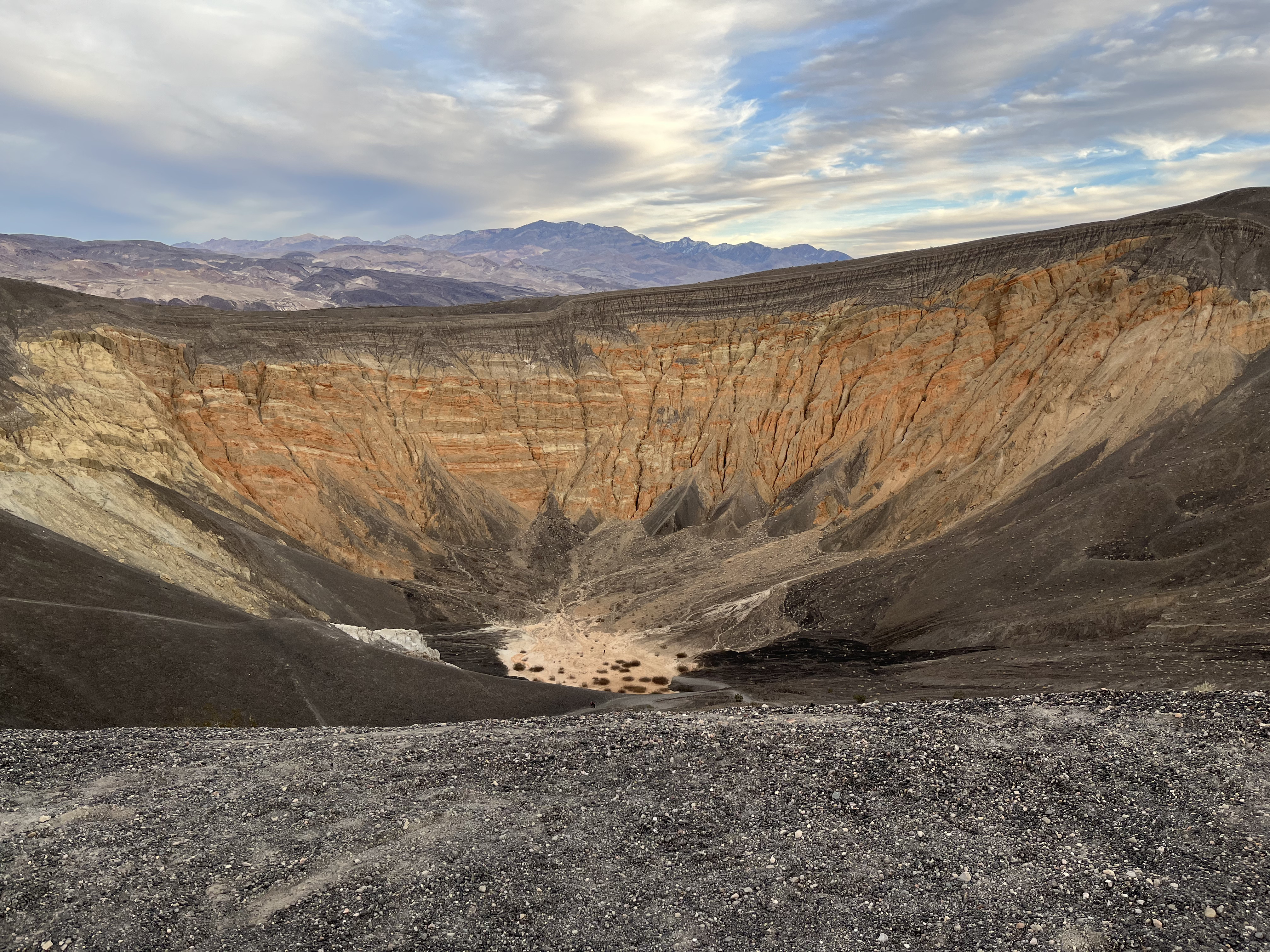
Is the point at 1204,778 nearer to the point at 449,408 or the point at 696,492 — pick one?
the point at 696,492

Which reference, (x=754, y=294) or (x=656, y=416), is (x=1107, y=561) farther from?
(x=754, y=294)

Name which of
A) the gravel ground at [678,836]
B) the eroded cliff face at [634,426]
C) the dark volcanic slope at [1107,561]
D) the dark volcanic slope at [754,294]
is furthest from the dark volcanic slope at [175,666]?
the dark volcanic slope at [754,294]

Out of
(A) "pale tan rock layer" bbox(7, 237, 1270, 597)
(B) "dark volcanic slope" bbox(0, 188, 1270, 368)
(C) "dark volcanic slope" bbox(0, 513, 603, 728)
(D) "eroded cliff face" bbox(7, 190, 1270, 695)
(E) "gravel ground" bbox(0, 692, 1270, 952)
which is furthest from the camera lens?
(B) "dark volcanic slope" bbox(0, 188, 1270, 368)

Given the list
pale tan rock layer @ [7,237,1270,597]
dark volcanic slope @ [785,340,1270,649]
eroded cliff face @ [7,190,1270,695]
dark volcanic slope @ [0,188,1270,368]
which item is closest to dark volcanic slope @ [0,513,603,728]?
eroded cliff face @ [7,190,1270,695]

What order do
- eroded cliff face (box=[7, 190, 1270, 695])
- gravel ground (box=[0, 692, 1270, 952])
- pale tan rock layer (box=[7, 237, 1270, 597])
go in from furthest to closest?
pale tan rock layer (box=[7, 237, 1270, 597]), eroded cliff face (box=[7, 190, 1270, 695]), gravel ground (box=[0, 692, 1270, 952])

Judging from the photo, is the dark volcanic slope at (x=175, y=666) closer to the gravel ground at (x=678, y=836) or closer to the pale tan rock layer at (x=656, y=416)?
the pale tan rock layer at (x=656, y=416)

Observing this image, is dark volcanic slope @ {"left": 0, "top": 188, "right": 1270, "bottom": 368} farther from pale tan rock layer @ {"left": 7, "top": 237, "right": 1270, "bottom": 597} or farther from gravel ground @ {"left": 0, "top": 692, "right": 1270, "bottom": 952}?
gravel ground @ {"left": 0, "top": 692, "right": 1270, "bottom": 952}
